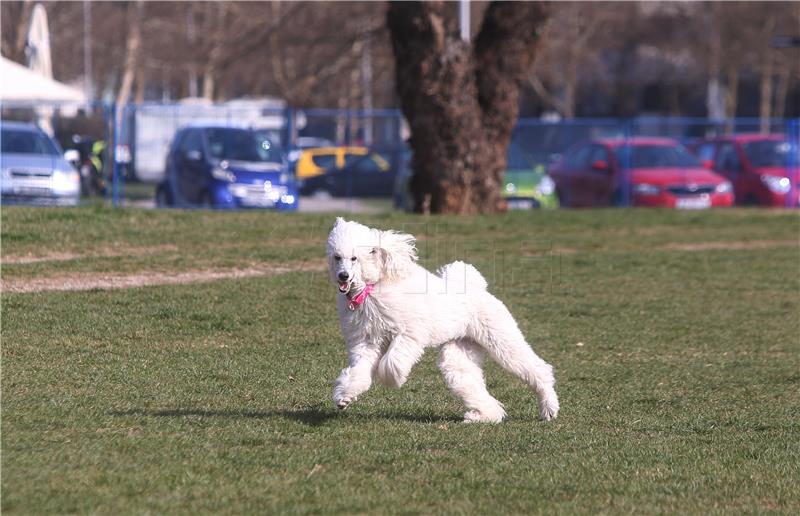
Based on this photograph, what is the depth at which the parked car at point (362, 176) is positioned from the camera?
25969mm

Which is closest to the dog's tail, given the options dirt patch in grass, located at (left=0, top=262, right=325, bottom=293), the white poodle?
the white poodle

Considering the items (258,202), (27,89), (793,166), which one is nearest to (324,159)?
Result: (258,202)

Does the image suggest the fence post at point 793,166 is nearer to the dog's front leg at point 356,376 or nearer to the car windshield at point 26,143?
the car windshield at point 26,143

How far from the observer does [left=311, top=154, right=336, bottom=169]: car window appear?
92.3 ft

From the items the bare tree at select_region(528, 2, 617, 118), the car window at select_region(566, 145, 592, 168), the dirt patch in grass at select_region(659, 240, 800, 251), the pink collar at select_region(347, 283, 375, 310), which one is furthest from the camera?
the bare tree at select_region(528, 2, 617, 118)

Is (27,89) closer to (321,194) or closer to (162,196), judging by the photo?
(162,196)

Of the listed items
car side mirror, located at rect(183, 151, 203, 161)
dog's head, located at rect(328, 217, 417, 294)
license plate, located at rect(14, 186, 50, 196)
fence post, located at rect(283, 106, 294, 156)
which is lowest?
license plate, located at rect(14, 186, 50, 196)

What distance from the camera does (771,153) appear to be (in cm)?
2767

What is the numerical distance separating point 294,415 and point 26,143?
52.0 feet

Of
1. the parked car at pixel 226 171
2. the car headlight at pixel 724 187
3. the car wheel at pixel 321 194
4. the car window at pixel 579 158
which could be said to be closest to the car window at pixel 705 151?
the car headlight at pixel 724 187

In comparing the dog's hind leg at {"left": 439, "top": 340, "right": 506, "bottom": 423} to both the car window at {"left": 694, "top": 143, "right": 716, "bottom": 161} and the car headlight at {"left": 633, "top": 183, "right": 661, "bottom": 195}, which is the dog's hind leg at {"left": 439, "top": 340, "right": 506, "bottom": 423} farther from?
the car window at {"left": 694, "top": 143, "right": 716, "bottom": 161}

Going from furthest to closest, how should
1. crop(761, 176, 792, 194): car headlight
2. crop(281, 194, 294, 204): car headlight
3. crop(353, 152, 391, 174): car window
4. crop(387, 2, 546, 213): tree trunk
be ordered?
1. crop(761, 176, 792, 194): car headlight
2. crop(353, 152, 391, 174): car window
3. crop(281, 194, 294, 204): car headlight
4. crop(387, 2, 546, 213): tree trunk

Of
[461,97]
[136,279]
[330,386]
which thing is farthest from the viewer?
[461,97]

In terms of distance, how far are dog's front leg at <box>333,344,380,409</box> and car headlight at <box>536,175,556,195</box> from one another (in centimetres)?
1902
